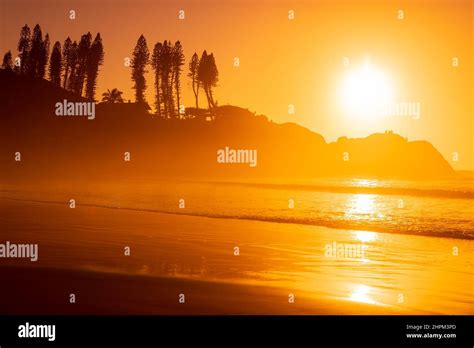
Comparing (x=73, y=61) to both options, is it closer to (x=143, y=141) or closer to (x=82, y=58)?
(x=82, y=58)

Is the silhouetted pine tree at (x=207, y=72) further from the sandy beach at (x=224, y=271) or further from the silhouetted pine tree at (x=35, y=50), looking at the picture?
the sandy beach at (x=224, y=271)

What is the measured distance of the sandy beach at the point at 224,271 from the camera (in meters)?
10.9

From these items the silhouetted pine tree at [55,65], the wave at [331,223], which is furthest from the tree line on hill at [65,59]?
the wave at [331,223]

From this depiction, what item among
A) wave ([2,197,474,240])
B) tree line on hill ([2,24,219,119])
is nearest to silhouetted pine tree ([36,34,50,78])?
tree line on hill ([2,24,219,119])

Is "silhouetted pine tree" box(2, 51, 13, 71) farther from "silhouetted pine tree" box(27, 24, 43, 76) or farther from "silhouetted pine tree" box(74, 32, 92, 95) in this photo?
"silhouetted pine tree" box(74, 32, 92, 95)

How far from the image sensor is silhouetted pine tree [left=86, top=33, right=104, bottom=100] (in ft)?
345

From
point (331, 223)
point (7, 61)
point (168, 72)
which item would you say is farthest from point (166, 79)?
point (331, 223)

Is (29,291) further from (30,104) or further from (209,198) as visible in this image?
(30,104)

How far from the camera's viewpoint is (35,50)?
108 m

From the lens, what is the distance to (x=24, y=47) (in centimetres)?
11056

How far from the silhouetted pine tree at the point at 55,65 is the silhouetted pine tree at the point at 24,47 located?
240 inches

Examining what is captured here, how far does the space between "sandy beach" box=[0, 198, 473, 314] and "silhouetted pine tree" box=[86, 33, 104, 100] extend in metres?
86.8

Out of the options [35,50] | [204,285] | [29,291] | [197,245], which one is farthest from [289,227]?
[35,50]

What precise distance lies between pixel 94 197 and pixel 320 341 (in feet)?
100
